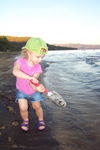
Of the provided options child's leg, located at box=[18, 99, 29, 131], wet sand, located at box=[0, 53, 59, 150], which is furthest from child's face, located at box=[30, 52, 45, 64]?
wet sand, located at box=[0, 53, 59, 150]

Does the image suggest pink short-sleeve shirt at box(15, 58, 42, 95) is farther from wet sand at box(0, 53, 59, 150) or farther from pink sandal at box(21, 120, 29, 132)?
wet sand at box(0, 53, 59, 150)

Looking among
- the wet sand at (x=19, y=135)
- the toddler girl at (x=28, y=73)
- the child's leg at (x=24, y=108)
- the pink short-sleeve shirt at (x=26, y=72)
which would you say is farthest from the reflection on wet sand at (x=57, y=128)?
the pink short-sleeve shirt at (x=26, y=72)

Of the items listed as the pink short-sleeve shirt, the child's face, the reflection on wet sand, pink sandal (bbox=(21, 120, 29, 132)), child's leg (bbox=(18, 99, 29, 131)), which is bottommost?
the reflection on wet sand

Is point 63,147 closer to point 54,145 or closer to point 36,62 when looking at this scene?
point 54,145

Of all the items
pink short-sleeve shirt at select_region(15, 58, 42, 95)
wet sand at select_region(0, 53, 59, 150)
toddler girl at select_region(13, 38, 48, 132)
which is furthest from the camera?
pink short-sleeve shirt at select_region(15, 58, 42, 95)

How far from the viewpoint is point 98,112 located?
568 cm

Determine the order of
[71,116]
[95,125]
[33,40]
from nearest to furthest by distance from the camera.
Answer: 1. [33,40]
2. [95,125]
3. [71,116]

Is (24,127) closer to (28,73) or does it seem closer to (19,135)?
(19,135)

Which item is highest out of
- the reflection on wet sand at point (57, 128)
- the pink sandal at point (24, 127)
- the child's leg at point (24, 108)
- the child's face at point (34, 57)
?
the child's face at point (34, 57)

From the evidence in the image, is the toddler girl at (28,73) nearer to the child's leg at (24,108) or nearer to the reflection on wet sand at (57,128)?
the child's leg at (24,108)

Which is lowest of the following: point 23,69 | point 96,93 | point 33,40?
point 96,93

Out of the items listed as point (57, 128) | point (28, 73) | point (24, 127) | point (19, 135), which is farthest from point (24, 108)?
point (57, 128)

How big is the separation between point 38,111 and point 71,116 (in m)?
1.11

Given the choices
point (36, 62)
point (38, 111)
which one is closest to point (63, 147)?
point (38, 111)
